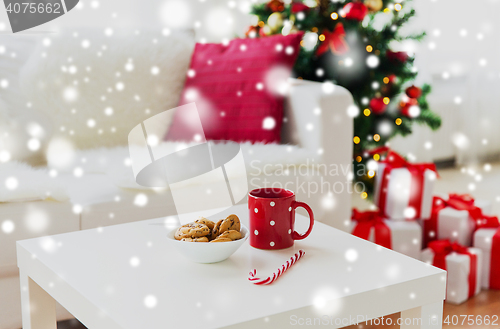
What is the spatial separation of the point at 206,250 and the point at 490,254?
3.69 feet

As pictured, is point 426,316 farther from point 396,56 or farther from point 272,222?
point 396,56

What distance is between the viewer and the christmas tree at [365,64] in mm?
1867

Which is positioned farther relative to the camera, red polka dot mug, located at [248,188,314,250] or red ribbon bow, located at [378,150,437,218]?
red ribbon bow, located at [378,150,437,218]

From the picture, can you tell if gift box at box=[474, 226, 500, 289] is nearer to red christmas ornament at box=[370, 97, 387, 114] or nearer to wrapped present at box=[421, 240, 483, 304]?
wrapped present at box=[421, 240, 483, 304]

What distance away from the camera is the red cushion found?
5.32ft

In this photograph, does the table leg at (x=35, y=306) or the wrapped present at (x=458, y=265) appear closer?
the table leg at (x=35, y=306)

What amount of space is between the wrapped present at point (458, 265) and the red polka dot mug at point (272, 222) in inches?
31.1

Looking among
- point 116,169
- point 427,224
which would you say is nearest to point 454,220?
point 427,224

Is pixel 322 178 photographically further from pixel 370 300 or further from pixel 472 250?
pixel 370 300

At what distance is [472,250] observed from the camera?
1.51 meters

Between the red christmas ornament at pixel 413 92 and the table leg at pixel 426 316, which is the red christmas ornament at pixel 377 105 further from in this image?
the table leg at pixel 426 316

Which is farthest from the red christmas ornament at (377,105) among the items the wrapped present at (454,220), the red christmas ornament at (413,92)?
the wrapped present at (454,220)

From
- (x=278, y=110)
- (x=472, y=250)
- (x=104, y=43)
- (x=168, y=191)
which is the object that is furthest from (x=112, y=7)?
(x=472, y=250)

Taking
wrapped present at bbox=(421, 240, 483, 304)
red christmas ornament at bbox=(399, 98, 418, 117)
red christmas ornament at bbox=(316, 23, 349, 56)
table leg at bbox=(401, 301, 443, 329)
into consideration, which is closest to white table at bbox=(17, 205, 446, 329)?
table leg at bbox=(401, 301, 443, 329)
